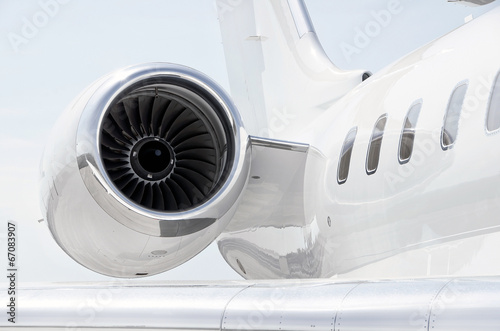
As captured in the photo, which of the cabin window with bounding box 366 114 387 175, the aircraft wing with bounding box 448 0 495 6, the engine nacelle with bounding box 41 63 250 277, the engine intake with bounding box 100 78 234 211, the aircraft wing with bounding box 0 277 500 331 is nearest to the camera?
the aircraft wing with bounding box 0 277 500 331

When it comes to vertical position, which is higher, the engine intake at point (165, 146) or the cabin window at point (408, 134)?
the engine intake at point (165, 146)

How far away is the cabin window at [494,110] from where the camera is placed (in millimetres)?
5152

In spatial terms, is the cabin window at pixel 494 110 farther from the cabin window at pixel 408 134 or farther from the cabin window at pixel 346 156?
the cabin window at pixel 346 156

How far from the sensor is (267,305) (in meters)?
4.11

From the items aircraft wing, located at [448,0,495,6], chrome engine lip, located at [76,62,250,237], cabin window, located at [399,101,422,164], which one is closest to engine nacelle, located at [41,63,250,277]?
chrome engine lip, located at [76,62,250,237]

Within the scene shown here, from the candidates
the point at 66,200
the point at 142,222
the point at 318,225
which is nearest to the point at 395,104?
the point at 318,225

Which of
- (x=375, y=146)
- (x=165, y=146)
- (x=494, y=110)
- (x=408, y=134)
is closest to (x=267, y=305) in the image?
(x=494, y=110)

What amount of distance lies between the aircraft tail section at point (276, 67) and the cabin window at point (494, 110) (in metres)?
3.95

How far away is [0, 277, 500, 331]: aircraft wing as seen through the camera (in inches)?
129

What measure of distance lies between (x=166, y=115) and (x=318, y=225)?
1836 mm

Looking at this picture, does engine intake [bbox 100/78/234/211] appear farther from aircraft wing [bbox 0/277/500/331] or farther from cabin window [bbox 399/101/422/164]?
aircraft wing [bbox 0/277/500/331]

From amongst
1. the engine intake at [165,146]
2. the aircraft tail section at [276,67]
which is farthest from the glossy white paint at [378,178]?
the engine intake at [165,146]

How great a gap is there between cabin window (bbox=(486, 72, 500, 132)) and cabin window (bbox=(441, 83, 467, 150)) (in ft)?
1.03

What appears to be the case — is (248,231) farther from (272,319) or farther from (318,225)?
(272,319)
